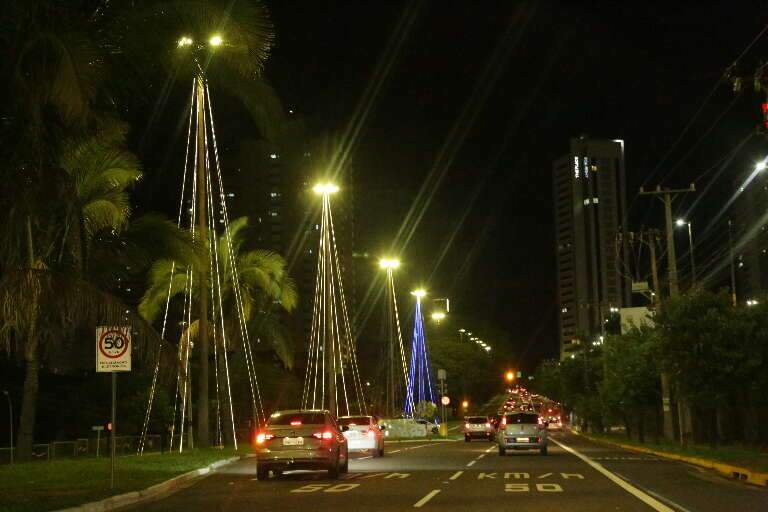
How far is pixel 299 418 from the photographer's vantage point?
903 inches

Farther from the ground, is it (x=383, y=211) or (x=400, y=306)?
(x=383, y=211)

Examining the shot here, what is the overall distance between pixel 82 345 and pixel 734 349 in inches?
1564

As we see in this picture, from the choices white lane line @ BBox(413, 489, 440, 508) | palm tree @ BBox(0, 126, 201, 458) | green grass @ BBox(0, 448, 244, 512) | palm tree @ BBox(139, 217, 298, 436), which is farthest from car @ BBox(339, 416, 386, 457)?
white lane line @ BBox(413, 489, 440, 508)

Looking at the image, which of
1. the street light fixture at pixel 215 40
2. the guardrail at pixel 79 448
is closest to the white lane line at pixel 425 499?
the street light fixture at pixel 215 40

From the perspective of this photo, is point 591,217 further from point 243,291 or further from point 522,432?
point 522,432

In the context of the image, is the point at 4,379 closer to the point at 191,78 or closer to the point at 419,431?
the point at 419,431

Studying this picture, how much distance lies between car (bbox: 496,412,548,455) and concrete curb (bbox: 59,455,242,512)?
12213 millimetres

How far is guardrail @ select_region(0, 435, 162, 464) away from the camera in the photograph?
3440 cm

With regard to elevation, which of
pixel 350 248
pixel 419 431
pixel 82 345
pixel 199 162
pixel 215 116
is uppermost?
pixel 350 248

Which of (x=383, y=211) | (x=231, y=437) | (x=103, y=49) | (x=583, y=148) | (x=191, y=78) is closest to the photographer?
(x=103, y=49)

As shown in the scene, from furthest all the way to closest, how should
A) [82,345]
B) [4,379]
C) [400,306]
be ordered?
[400,306] < [82,345] < [4,379]

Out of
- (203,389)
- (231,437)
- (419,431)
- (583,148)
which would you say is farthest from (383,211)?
(203,389)

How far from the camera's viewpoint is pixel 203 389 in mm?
32750

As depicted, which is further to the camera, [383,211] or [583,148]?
[583,148]
